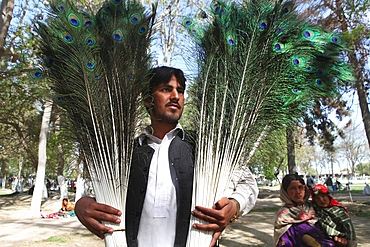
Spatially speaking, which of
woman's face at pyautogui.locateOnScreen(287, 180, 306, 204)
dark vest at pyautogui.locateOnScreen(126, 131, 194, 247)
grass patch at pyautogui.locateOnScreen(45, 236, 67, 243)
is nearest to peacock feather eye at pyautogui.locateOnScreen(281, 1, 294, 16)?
dark vest at pyautogui.locateOnScreen(126, 131, 194, 247)

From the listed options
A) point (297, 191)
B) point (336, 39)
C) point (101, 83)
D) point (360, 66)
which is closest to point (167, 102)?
point (101, 83)

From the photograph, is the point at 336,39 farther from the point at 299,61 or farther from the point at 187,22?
the point at 187,22

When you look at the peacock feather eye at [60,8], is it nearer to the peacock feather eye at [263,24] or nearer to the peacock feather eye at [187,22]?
the peacock feather eye at [187,22]

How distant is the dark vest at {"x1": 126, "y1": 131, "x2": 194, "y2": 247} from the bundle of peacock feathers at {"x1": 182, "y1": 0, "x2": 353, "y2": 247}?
103 millimetres

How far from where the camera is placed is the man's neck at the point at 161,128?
174 cm

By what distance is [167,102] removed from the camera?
1.66m

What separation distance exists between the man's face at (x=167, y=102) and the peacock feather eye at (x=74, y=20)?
1.64 feet

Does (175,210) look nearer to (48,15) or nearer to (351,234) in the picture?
(48,15)

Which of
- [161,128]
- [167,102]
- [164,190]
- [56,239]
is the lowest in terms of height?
[56,239]

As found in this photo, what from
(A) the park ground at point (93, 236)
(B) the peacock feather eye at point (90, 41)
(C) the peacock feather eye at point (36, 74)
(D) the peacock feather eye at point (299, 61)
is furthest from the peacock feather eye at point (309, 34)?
(A) the park ground at point (93, 236)

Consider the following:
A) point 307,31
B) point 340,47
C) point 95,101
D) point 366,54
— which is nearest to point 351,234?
point 340,47

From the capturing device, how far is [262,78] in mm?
1672

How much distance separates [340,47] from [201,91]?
90cm

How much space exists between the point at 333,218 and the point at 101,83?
3163mm
